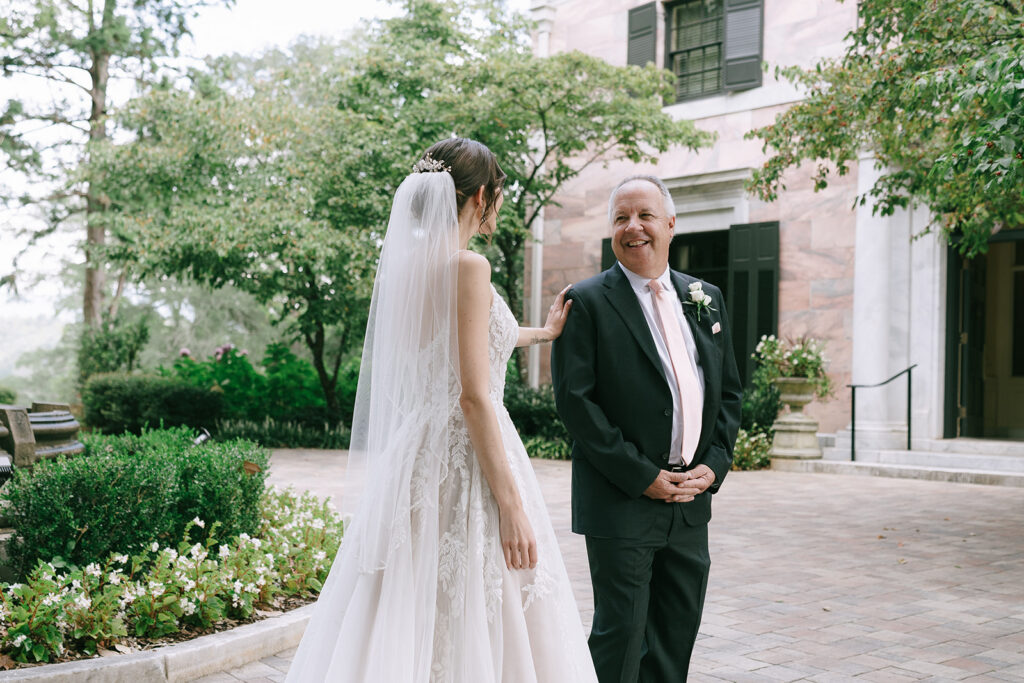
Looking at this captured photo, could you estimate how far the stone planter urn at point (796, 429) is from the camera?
13.2 metres

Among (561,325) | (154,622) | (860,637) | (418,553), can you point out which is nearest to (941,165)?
(860,637)

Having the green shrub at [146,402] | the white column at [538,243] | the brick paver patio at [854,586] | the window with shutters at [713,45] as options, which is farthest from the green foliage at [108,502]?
the white column at [538,243]

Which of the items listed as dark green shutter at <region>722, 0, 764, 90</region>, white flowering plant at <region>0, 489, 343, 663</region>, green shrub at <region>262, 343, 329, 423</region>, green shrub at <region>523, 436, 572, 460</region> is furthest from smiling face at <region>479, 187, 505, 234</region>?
green shrub at <region>262, 343, 329, 423</region>

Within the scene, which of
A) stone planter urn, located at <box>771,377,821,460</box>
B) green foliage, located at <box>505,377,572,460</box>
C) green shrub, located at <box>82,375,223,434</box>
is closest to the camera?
stone planter urn, located at <box>771,377,821,460</box>

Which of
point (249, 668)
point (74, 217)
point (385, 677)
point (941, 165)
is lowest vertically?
point (249, 668)

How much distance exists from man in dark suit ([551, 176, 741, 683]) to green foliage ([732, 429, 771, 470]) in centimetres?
1007

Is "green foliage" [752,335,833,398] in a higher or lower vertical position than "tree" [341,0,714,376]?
lower

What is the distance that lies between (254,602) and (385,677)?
254cm

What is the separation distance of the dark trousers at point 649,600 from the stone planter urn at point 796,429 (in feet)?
34.8

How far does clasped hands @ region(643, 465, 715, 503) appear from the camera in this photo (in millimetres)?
2906

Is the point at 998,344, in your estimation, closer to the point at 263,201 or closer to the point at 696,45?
the point at 696,45

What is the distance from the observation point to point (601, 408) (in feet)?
9.91

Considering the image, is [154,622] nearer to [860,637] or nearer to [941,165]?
[860,637]

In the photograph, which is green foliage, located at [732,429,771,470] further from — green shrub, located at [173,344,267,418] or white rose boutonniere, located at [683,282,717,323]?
white rose boutonniere, located at [683,282,717,323]
